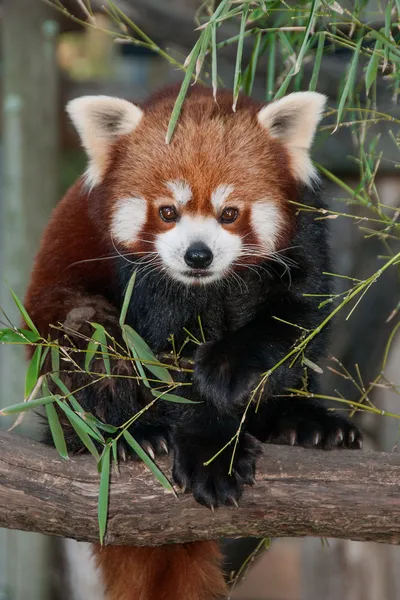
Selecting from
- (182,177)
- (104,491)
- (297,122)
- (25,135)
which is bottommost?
(104,491)

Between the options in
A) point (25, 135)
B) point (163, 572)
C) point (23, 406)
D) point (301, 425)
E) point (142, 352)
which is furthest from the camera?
point (25, 135)

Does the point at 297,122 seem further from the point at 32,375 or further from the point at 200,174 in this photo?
the point at 32,375

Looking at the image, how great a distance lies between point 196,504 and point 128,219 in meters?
0.78

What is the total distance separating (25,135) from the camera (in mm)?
4074

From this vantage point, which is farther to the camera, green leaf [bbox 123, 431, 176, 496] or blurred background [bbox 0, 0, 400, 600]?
blurred background [bbox 0, 0, 400, 600]

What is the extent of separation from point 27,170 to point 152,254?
1.79 meters

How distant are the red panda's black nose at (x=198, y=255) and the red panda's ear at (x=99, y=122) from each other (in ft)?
1.34

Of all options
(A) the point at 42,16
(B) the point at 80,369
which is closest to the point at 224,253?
(B) the point at 80,369

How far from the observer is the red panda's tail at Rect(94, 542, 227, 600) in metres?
2.47

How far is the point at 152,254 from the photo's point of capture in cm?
246

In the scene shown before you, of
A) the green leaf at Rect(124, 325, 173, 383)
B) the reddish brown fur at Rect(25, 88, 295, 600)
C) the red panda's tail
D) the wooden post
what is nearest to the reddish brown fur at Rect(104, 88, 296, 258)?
the reddish brown fur at Rect(25, 88, 295, 600)

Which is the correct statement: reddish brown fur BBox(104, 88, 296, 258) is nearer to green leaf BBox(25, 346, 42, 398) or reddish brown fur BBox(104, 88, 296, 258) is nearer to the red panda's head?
the red panda's head

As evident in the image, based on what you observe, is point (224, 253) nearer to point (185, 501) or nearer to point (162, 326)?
point (162, 326)

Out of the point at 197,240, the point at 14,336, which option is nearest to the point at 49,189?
the point at 197,240
